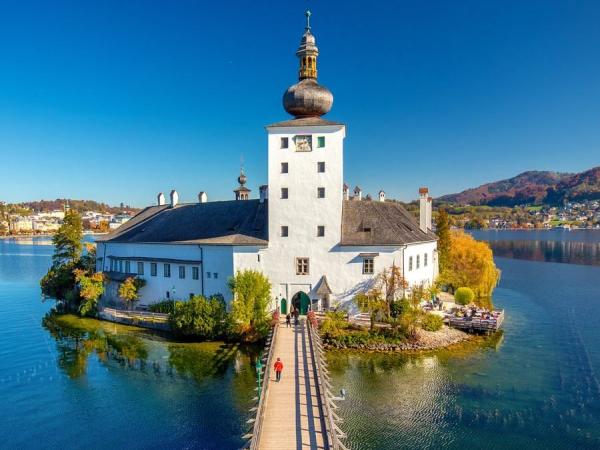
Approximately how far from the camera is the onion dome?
111 feet

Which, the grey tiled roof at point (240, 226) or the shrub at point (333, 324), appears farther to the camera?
the grey tiled roof at point (240, 226)

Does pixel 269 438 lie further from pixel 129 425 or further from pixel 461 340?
pixel 461 340

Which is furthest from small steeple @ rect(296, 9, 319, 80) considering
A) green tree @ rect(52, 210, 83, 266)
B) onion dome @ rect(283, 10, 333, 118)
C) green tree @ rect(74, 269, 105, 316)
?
green tree @ rect(52, 210, 83, 266)

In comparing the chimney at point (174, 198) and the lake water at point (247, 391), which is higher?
the chimney at point (174, 198)

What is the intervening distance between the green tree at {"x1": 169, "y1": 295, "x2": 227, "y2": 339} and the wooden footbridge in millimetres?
8190

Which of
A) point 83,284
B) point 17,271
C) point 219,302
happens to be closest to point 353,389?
point 219,302

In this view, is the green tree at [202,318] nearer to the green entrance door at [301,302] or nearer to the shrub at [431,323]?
the green entrance door at [301,302]

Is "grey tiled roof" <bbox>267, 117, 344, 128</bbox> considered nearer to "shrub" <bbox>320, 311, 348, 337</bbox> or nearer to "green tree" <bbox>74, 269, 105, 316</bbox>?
"shrub" <bbox>320, 311, 348, 337</bbox>

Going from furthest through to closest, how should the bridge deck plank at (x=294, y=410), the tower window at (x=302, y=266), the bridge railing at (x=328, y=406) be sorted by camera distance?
the tower window at (x=302, y=266) → the bridge deck plank at (x=294, y=410) → the bridge railing at (x=328, y=406)

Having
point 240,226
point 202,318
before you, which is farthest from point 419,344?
point 240,226

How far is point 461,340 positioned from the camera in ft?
107

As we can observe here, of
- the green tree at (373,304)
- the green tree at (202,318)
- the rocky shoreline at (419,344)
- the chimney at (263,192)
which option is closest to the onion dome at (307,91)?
the chimney at (263,192)

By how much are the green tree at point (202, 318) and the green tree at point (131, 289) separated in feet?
27.4

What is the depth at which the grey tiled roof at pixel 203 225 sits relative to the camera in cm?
3562
